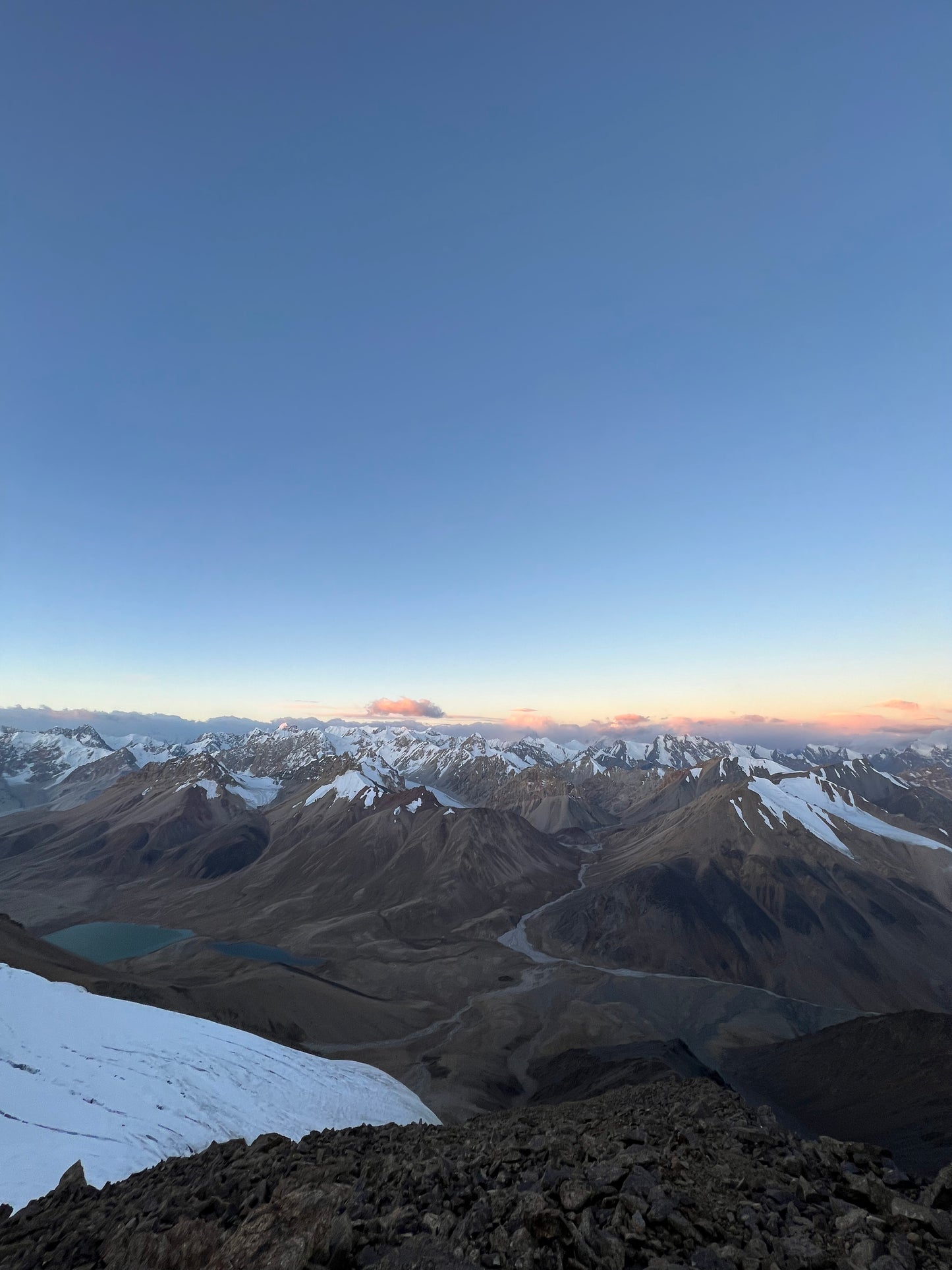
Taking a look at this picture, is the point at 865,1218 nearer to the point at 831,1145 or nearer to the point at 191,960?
the point at 831,1145

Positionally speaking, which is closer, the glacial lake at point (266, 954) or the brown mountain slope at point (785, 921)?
the glacial lake at point (266, 954)

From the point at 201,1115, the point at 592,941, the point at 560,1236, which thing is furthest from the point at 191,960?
the point at 560,1236

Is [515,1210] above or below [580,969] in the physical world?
above

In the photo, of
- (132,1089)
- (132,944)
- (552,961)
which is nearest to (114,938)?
(132,944)

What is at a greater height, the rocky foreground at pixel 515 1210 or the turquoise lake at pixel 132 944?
the rocky foreground at pixel 515 1210

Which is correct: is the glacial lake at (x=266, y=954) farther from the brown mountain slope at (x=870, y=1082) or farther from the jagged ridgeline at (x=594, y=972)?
the brown mountain slope at (x=870, y=1082)


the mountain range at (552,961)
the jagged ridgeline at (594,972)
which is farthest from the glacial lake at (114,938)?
the mountain range at (552,961)

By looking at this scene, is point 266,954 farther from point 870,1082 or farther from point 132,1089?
point 132,1089
